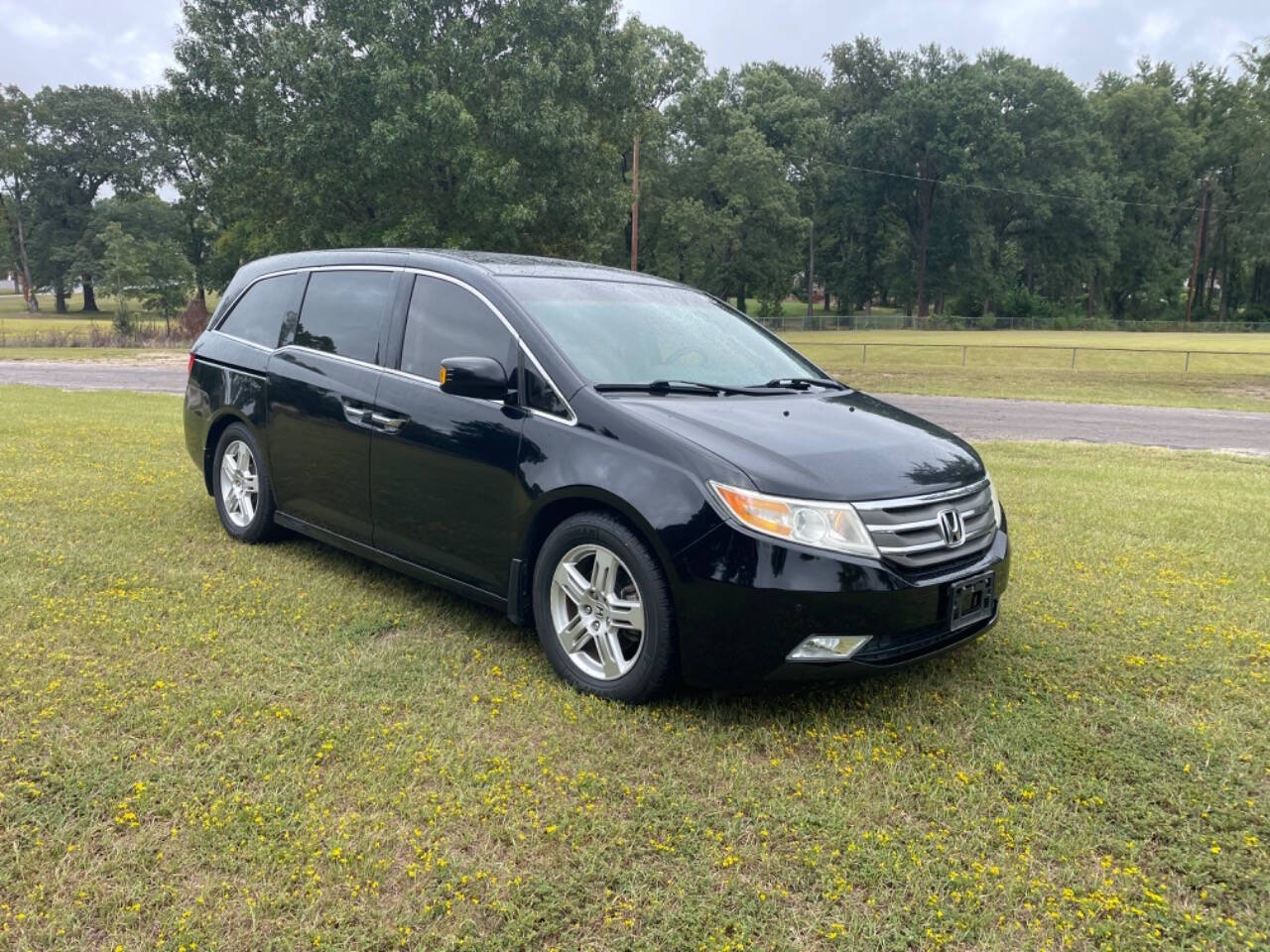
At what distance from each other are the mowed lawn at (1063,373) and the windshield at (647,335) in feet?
60.9

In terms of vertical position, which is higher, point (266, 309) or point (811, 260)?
point (811, 260)

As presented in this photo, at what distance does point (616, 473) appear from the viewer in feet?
11.4

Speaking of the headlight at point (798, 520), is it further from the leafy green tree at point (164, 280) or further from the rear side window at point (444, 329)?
the leafy green tree at point (164, 280)

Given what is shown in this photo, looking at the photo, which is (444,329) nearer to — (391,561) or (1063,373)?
(391,561)

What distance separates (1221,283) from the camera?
78688 mm

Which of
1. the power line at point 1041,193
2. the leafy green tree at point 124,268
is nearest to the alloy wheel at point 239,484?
the leafy green tree at point 124,268

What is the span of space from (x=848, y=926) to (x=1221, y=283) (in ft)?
304

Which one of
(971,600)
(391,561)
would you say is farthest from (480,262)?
(971,600)

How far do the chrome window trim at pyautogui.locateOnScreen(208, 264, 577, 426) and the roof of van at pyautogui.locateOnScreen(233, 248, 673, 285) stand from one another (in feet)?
0.10

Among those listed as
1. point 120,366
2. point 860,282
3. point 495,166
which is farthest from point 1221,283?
point 120,366

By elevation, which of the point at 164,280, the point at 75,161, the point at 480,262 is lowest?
the point at 480,262

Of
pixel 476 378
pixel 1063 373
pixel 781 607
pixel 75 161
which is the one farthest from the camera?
pixel 75 161

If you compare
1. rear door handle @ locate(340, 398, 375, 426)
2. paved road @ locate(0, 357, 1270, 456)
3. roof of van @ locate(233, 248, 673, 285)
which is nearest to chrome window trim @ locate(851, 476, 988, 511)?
roof of van @ locate(233, 248, 673, 285)

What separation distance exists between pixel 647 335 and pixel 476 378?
3.07ft
